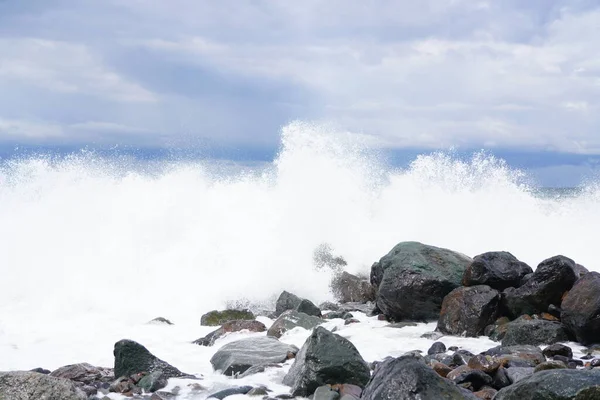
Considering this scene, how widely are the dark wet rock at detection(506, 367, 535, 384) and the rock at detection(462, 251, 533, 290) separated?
9.47 feet

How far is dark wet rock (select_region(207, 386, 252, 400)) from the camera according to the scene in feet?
18.9

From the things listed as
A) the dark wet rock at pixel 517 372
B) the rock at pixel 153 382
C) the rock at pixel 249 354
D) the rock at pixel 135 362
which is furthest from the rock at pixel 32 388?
the dark wet rock at pixel 517 372

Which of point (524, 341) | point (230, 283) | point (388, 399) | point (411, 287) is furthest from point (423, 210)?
point (388, 399)

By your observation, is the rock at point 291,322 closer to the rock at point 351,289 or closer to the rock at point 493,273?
the rock at point 493,273

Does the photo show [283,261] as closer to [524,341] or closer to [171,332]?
[171,332]

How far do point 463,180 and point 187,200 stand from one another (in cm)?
760

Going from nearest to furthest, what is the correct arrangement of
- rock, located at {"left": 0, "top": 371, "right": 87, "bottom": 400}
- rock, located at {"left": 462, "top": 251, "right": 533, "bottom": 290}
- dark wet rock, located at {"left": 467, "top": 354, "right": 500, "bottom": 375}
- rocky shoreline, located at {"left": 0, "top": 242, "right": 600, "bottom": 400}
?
rocky shoreline, located at {"left": 0, "top": 242, "right": 600, "bottom": 400} → rock, located at {"left": 0, "top": 371, "right": 87, "bottom": 400} → dark wet rock, located at {"left": 467, "top": 354, "right": 500, "bottom": 375} → rock, located at {"left": 462, "top": 251, "right": 533, "bottom": 290}

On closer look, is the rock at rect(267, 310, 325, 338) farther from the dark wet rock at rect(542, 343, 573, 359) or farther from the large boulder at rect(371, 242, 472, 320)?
the dark wet rock at rect(542, 343, 573, 359)

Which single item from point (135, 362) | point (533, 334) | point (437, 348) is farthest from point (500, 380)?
point (135, 362)

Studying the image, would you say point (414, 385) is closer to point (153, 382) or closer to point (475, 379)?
point (475, 379)

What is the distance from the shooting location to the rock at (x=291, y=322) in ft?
28.3

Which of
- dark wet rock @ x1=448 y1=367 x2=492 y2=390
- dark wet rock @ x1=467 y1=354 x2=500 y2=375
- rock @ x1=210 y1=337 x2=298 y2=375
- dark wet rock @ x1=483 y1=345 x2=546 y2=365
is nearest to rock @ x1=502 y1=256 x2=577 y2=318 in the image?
dark wet rock @ x1=483 y1=345 x2=546 y2=365

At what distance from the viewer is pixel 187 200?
16.2 meters

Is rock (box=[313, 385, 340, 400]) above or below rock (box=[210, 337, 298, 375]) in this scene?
above
